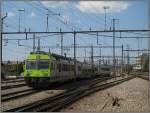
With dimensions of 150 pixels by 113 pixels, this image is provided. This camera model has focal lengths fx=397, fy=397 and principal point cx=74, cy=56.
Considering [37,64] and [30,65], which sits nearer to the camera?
[37,64]

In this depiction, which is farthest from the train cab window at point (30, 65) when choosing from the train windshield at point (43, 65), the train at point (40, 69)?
the train windshield at point (43, 65)

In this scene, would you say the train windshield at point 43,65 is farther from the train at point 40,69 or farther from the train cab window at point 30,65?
the train cab window at point 30,65

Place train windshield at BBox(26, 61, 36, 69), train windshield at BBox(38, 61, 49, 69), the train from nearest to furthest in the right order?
the train, train windshield at BBox(38, 61, 49, 69), train windshield at BBox(26, 61, 36, 69)

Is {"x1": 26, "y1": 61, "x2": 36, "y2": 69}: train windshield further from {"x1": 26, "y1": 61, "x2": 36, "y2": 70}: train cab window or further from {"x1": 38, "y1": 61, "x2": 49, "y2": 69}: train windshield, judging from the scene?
{"x1": 38, "y1": 61, "x2": 49, "y2": 69}: train windshield

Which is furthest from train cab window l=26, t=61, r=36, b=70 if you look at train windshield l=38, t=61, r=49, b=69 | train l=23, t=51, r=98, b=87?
train windshield l=38, t=61, r=49, b=69

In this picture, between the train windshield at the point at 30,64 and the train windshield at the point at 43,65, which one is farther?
the train windshield at the point at 30,64

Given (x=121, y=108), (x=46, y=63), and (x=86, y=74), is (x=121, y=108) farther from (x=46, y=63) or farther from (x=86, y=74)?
(x=86, y=74)

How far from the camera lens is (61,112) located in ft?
47.8

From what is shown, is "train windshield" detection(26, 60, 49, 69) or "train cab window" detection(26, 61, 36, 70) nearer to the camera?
"train windshield" detection(26, 60, 49, 69)

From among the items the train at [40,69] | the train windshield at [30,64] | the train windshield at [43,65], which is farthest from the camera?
the train windshield at [30,64]

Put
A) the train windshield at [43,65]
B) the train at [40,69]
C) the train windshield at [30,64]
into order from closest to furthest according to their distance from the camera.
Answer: the train at [40,69] → the train windshield at [43,65] → the train windshield at [30,64]

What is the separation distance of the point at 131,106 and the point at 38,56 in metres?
13.2

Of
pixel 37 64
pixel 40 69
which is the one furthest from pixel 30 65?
pixel 40 69

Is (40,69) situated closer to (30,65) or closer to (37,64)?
(37,64)
